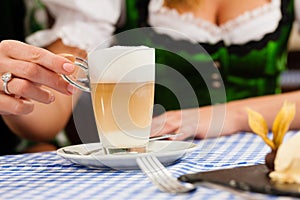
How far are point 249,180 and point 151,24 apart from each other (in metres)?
0.90

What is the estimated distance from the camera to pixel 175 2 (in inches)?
53.3

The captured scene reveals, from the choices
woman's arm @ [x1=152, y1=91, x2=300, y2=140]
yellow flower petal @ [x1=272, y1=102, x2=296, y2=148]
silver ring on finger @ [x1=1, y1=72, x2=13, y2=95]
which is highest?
silver ring on finger @ [x1=1, y1=72, x2=13, y2=95]

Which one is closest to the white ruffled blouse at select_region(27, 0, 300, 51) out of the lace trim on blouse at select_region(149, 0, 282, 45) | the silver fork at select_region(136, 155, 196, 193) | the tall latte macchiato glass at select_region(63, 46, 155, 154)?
the lace trim on blouse at select_region(149, 0, 282, 45)

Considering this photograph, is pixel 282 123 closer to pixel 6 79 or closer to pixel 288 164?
pixel 288 164

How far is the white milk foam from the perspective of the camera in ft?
2.27

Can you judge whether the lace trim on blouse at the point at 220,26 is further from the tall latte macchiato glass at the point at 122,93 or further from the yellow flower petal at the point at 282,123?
the yellow flower petal at the point at 282,123

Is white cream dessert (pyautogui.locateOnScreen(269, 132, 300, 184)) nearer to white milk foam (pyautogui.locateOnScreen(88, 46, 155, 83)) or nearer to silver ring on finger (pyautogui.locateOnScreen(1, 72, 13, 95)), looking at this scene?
white milk foam (pyautogui.locateOnScreen(88, 46, 155, 83))

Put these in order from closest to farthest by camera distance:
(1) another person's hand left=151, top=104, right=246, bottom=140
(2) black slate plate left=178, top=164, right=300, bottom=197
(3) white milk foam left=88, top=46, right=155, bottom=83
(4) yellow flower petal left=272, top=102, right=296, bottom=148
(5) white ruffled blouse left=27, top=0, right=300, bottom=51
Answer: (2) black slate plate left=178, top=164, right=300, bottom=197 < (4) yellow flower petal left=272, top=102, right=296, bottom=148 < (3) white milk foam left=88, top=46, right=155, bottom=83 < (1) another person's hand left=151, top=104, right=246, bottom=140 < (5) white ruffled blouse left=27, top=0, right=300, bottom=51

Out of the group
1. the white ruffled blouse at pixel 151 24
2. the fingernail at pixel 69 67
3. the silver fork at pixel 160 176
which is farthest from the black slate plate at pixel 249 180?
the white ruffled blouse at pixel 151 24

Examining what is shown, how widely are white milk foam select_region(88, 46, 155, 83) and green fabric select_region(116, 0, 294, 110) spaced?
2.02ft

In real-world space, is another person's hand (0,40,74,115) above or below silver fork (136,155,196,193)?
above

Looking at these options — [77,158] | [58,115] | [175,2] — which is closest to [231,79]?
[175,2]

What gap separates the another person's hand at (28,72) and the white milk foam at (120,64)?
3 cm

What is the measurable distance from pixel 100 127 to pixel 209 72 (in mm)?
691
